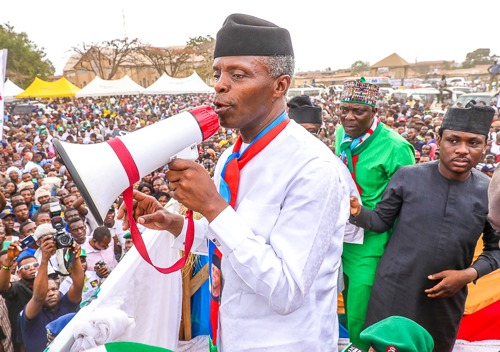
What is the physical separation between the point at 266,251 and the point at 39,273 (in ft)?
6.80

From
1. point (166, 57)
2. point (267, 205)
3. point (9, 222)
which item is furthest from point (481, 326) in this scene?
point (166, 57)

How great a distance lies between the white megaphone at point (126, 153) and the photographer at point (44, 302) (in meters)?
1.51

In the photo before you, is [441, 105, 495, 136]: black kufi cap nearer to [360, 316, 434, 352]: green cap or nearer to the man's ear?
[360, 316, 434, 352]: green cap

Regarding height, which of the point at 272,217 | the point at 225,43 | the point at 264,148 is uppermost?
the point at 225,43

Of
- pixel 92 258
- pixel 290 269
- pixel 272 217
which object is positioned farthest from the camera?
pixel 92 258

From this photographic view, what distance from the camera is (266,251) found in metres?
1.20

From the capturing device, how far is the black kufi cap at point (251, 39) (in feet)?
4.41

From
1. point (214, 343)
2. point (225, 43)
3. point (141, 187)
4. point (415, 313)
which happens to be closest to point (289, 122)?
point (225, 43)

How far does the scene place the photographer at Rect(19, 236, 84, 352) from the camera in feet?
8.62

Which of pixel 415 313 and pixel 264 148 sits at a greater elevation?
pixel 264 148

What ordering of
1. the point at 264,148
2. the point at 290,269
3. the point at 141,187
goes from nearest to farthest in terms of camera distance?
the point at 290,269 → the point at 264,148 → the point at 141,187

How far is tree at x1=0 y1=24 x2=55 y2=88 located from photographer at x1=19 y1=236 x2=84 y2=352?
47655mm

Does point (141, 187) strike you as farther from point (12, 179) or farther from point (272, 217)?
point (272, 217)

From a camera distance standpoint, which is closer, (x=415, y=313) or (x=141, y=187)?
(x=415, y=313)
